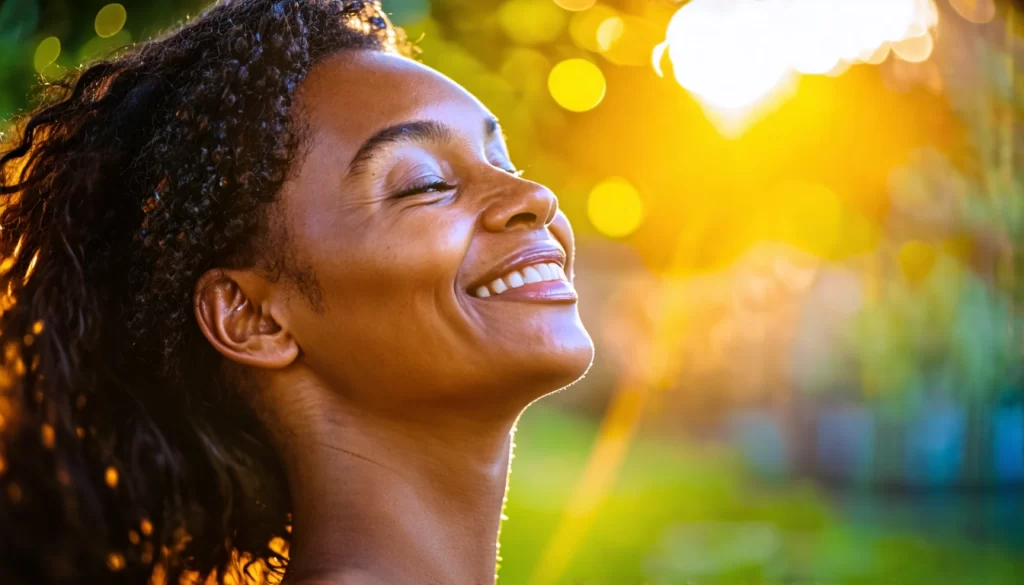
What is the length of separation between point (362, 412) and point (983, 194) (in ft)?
21.2

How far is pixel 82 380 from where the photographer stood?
274 cm

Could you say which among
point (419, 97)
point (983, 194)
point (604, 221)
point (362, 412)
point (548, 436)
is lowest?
point (548, 436)

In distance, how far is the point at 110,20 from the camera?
161 inches

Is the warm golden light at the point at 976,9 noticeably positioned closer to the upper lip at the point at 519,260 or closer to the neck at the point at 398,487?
the upper lip at the point at 519,260

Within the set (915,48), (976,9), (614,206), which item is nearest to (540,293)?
(614,206)

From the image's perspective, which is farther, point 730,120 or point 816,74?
point 816,74

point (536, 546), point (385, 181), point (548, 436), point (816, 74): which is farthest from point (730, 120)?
point (548, 436)

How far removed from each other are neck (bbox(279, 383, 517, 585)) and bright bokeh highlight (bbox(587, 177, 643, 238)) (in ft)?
12.2

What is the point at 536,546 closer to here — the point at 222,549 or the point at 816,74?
the point at 816,74

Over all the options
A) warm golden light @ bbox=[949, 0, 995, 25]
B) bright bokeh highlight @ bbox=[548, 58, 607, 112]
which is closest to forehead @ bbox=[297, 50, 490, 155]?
bright bokeh highlight @ bbox=[548, 58, 607, 112]

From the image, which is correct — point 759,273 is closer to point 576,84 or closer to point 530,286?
point 576,84

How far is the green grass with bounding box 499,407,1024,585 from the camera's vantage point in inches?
328

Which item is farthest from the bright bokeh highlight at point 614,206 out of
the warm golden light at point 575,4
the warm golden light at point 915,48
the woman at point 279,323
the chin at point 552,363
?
the chin at point 552,363

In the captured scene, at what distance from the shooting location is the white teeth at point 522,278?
8.58ft
